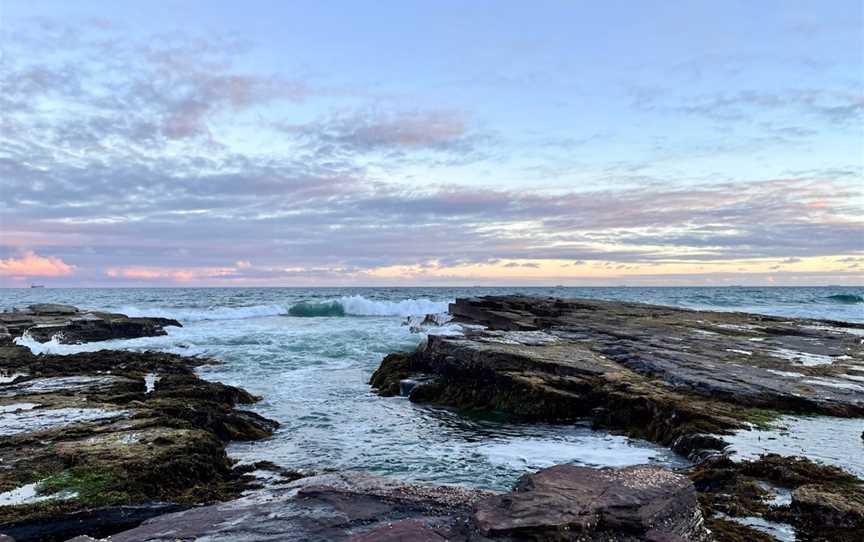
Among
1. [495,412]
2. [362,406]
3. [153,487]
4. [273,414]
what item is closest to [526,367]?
[495,412]

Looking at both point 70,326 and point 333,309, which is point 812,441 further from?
point 333,309

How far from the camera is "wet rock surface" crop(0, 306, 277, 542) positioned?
22.6 ft

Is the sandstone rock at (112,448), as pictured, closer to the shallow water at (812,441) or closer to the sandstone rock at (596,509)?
the sandstone rock at (596,509)

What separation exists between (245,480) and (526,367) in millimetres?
8321

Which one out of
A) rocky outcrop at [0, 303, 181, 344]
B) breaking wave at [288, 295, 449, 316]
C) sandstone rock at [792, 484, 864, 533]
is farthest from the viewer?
breaking wave at [288, 295, 449, 316]

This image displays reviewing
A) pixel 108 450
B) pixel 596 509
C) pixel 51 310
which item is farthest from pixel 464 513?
pixel 51 310

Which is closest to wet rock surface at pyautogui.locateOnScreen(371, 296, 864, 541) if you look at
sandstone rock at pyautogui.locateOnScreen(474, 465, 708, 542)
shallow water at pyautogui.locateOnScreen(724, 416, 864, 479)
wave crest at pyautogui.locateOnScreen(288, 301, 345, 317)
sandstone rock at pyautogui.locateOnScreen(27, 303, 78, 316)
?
shallow water at pyautogui.locateOnScreen(724, 416, 864, 479)

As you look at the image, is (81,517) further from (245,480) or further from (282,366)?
(282,366)

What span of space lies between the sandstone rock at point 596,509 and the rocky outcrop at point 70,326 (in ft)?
85.6

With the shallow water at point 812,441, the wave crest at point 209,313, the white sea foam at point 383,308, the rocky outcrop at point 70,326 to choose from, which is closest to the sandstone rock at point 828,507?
the shallow water at point 812,441

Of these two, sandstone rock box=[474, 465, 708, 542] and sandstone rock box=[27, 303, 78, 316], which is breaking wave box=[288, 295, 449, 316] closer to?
sandstone rock box=[27, 303, 78, 316]

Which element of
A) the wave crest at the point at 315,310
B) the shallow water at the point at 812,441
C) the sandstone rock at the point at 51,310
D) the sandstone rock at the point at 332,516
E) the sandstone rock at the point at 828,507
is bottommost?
the wave crest at the point at 315,310

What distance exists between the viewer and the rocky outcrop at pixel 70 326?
27.5 metres

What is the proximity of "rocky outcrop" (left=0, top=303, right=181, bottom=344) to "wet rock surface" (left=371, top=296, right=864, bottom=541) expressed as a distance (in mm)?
18157
